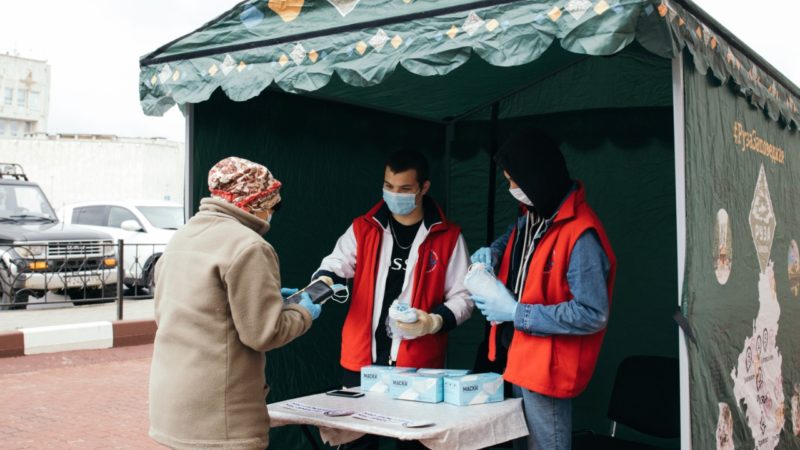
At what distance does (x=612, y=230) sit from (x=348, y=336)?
2.23 metres

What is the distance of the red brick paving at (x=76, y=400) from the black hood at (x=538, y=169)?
3958mm

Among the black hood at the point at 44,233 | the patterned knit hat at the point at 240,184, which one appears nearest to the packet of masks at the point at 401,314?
the patterned knit hat at the point at 240,184

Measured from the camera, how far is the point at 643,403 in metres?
4.53

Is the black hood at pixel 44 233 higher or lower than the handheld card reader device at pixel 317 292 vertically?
lower

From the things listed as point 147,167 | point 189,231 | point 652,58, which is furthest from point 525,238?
point 147,167

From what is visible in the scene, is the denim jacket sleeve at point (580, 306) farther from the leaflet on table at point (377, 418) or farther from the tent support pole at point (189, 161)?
the tent support pole at point (189, 161)

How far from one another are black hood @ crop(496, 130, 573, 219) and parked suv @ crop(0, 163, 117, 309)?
844cm

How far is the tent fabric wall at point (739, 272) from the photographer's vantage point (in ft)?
11.1

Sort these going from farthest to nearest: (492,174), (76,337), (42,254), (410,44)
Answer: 1. (42,254)
2. (76,337)
3. (492,174)
4. (410,44)

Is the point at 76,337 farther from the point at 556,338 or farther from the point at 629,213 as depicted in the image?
the point at 556,338

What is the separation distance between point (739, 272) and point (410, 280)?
5.22 feet

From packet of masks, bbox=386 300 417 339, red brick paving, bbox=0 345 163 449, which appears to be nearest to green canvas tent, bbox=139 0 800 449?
packet of masks, bbox=386 300 417 339

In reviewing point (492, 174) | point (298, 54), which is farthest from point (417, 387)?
point (492, 174)

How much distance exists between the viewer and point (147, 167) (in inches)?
1454
